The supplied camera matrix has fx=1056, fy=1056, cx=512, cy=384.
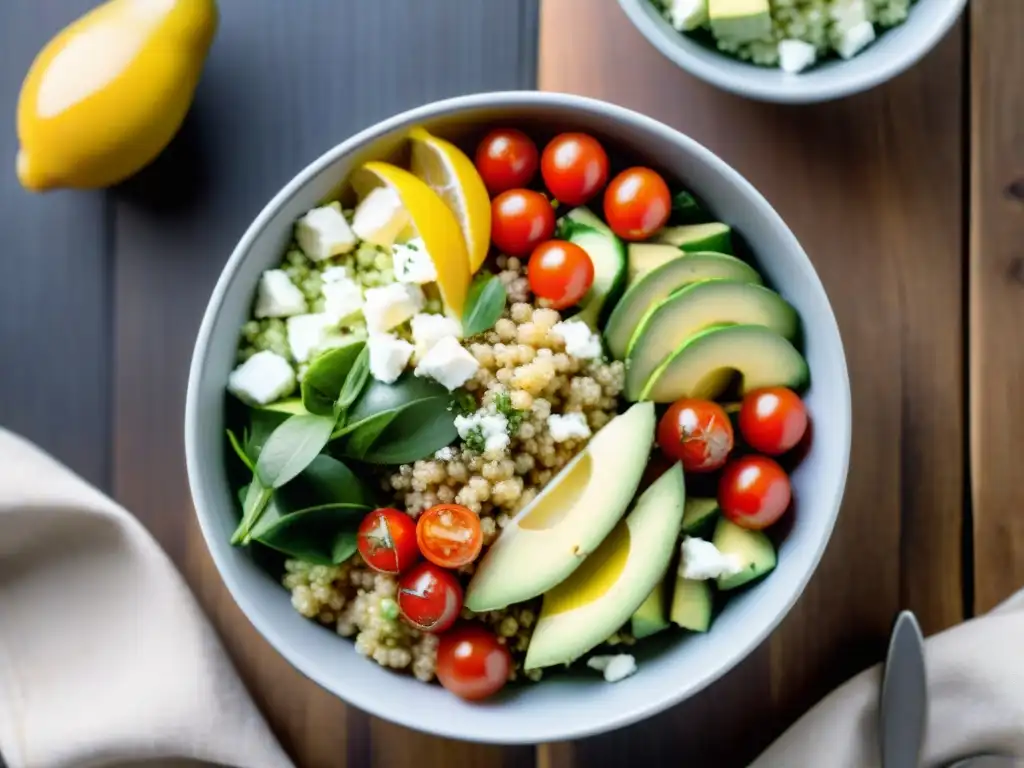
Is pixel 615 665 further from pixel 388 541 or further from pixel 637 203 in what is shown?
pixel 637 203

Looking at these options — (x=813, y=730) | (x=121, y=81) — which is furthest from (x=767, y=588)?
(x=121, y=81)

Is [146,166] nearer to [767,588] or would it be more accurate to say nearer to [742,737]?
[767,588]

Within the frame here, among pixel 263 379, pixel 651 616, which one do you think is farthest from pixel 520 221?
pixel 651 616

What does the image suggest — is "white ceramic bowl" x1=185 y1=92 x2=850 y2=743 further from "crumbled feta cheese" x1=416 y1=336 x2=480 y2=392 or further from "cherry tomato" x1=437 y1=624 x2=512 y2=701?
"crumbled feta cheese" x1=416 y1=336 x2=480 y2=392

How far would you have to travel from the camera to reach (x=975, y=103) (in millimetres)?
1119

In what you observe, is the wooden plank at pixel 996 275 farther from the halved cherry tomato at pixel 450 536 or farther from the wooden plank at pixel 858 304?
the halved cherry tomato at pixel 450 536

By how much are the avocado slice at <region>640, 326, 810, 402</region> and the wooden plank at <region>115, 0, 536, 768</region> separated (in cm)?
35

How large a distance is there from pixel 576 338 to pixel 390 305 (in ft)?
0.55

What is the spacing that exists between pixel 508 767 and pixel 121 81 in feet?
2.55

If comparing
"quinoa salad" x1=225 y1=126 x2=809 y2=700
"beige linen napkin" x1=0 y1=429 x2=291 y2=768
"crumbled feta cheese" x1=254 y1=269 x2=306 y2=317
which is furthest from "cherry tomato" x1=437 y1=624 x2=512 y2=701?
"crumbled feta cheese" x1=254 y1=269 x2=306 y2=317

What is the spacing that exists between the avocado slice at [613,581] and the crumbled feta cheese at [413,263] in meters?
0.26

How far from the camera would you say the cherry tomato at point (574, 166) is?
3.27ft

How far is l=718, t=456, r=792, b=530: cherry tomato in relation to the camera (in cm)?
98

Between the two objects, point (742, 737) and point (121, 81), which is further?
point (742, 737)
